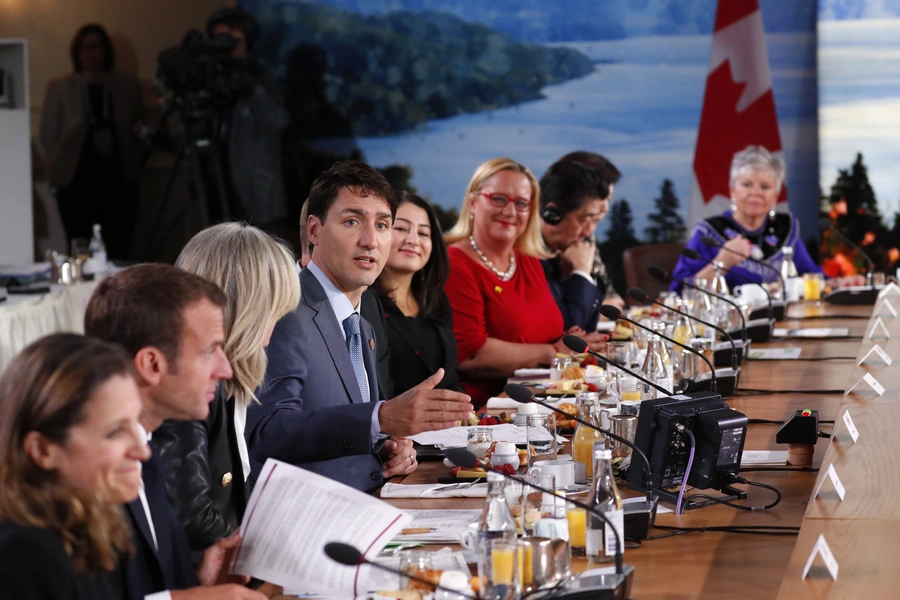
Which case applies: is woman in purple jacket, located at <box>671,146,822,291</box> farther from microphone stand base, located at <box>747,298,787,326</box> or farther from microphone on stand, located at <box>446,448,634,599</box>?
microphone on stand, located at <box>446,448,634,599</box>

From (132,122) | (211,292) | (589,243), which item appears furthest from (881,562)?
(132,122)

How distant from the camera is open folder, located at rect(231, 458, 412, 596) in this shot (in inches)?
59.6

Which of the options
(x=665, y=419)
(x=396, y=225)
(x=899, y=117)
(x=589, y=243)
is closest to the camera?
(x=665, y=419)

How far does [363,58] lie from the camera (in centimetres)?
750

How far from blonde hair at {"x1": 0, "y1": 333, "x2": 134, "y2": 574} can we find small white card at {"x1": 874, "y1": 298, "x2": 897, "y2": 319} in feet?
11.4

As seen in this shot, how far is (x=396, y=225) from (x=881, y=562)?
6.65 ft

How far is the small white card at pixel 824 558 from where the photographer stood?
150 cm

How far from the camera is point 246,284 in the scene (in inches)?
83.4

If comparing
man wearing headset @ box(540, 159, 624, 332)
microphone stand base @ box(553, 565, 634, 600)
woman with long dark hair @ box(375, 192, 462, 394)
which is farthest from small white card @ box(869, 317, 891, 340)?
microphone stand base @ box(553, 565, 634, 600)

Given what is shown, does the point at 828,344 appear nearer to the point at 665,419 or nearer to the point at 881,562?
the point at 665,419

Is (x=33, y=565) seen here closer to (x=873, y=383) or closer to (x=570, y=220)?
(x=873, y=383)

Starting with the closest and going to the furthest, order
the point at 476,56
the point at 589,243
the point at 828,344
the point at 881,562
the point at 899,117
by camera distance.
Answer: the point at 881,562 → the point at 828,344 → the point at 589,243 → the point at 899,117 → the point at 476,56

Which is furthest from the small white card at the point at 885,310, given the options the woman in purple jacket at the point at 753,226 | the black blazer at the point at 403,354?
the black blazer at the point at 403,354

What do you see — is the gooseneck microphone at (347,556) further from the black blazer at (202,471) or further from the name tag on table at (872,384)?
the name tag on table at (872,384)
